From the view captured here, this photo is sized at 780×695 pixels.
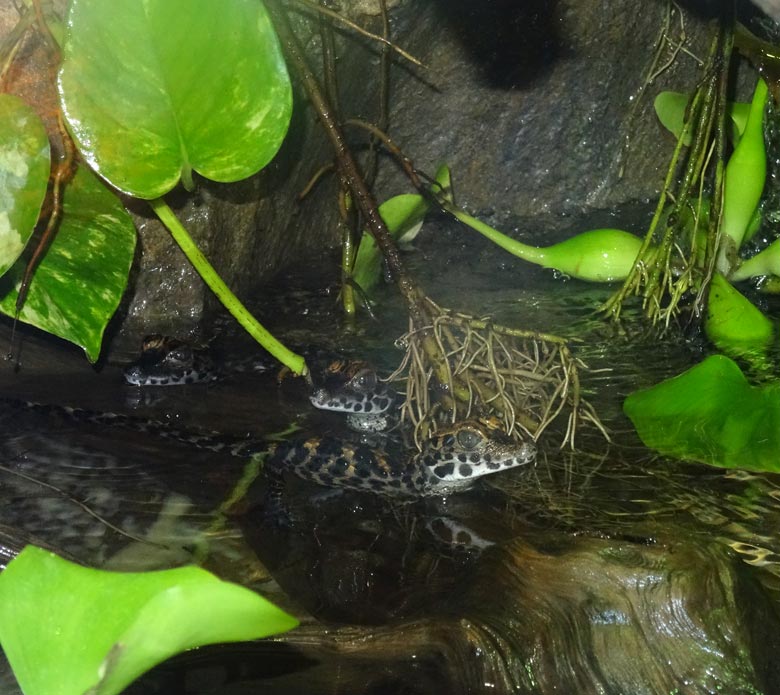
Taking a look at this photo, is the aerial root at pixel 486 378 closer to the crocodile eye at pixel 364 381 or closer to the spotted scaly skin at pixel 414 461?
the spotted scaly skin at pixel 414 461

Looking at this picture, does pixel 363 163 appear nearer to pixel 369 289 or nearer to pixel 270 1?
pixel 369 289

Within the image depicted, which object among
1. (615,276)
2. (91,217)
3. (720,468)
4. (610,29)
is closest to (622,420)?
(720,468)

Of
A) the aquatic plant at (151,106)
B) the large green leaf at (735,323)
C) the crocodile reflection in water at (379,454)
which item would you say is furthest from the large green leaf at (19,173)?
the large green leaf at (735,323)

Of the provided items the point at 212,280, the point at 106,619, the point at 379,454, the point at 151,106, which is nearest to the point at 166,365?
the point at 212,280

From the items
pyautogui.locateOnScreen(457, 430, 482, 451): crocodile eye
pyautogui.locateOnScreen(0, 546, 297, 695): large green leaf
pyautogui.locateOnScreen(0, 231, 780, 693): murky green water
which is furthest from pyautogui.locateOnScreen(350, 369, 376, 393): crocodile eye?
→ pyautogui.locateOnScreen(0, 546, 297, 695): large green leaf

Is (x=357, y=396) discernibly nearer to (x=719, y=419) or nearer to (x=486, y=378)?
(x=486, y=378)
